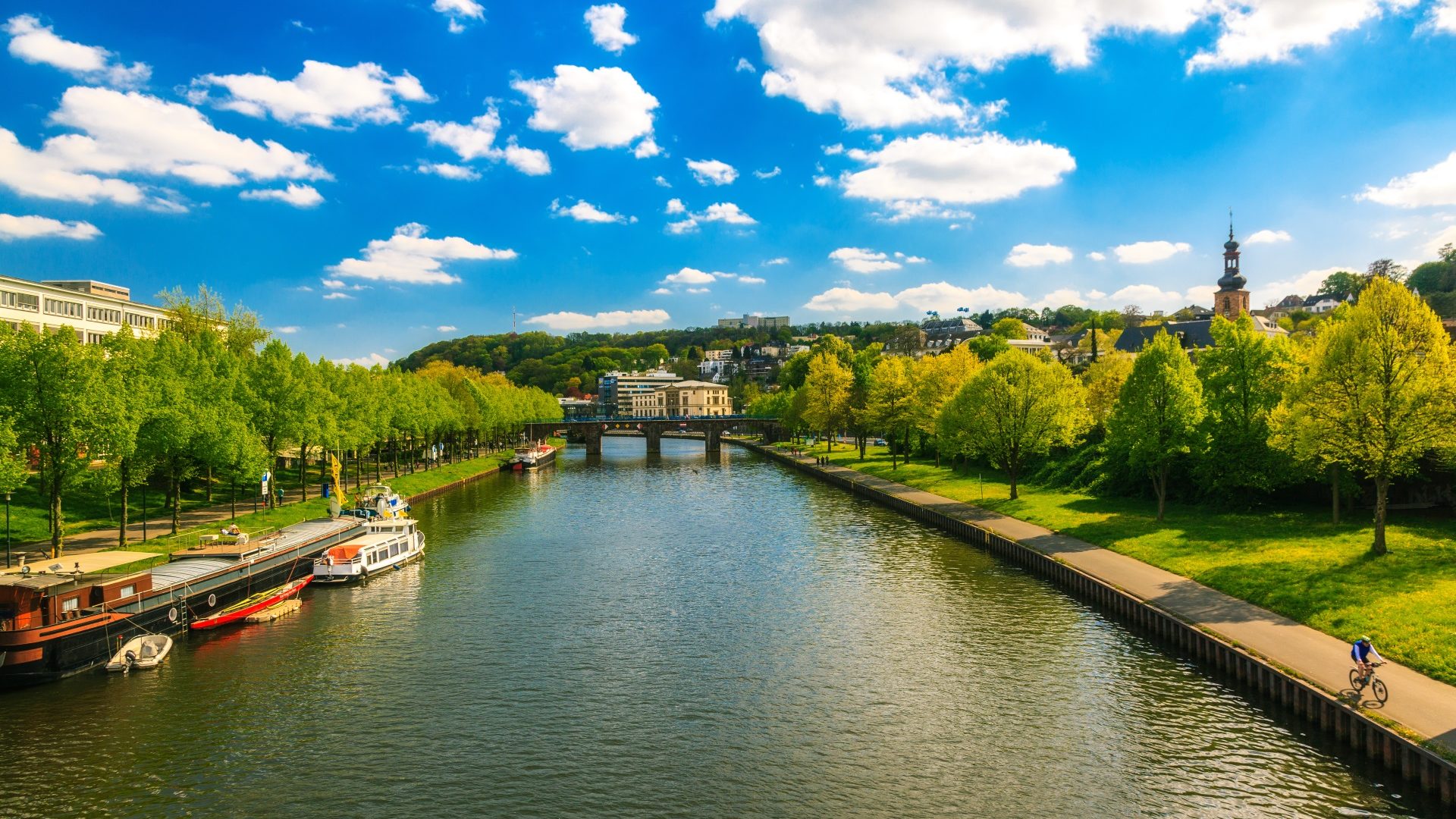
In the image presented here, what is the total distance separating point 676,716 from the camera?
2992 cm

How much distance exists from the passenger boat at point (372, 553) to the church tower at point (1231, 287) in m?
180

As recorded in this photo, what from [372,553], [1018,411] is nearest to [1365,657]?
[1018,411]

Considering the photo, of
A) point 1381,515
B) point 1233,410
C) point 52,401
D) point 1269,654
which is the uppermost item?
point 52,401

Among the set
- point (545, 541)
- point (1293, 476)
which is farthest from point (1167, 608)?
point (545, 541)

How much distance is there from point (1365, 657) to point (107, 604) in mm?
47065

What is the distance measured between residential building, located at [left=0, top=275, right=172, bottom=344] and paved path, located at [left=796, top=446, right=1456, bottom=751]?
9690 cm

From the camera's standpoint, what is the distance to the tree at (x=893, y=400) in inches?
4395

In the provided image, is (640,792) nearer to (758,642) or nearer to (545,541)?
(758,642)

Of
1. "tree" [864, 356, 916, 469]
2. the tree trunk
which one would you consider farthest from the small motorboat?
"tree" [864, 356, 916, 469]

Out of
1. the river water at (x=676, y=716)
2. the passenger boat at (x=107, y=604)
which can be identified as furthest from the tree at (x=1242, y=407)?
the passenger boat at (x=107, y=604)

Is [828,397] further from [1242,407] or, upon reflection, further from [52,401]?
[52,401]

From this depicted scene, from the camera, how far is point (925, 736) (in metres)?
27.8

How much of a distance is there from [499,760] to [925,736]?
45.2 feet

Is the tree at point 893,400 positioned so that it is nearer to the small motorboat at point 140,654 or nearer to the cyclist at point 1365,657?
the cyclist at point 1365,657
